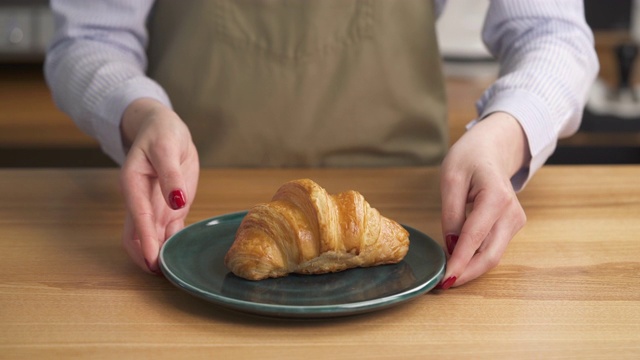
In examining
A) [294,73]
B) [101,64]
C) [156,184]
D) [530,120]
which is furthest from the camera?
[294,73]

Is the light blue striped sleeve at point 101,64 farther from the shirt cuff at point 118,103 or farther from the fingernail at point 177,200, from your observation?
the fingernail at point 177,200

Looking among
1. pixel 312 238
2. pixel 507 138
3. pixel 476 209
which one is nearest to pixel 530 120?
pixel 507 138

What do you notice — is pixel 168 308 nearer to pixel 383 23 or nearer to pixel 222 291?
pixel 222 291

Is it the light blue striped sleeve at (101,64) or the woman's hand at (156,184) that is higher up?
the woman's hand at (156,184)

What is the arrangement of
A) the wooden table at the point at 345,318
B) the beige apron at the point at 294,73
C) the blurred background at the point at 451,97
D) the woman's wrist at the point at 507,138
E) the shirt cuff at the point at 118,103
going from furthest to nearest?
1. the blurred background at the point at 451,97
2. the beige apron at the point at 294,73
3. the shirt cuff at the point at 118,103
4. the woman's wrist at the point at 507,138
5. the wooden table at the point at 345,318

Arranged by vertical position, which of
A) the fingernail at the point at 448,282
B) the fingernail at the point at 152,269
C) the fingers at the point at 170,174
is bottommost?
the fingernail at the point at 152,269

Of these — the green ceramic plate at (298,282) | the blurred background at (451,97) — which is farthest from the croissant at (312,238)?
the blurred background at (451,97)

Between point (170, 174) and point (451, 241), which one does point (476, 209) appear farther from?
point (170, 174)
